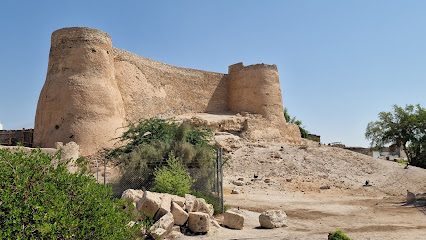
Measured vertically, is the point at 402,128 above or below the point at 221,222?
above

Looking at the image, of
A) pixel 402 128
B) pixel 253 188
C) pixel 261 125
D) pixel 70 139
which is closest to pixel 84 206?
pixel 253 188

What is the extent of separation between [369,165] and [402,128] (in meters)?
9.73

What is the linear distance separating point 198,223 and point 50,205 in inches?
153

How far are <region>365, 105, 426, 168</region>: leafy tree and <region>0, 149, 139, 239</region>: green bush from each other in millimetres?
27311

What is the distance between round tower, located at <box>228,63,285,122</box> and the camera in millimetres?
27309

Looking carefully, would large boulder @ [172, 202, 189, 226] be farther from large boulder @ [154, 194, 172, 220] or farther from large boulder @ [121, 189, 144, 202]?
large boulder @ [121, 189, 144, 202]

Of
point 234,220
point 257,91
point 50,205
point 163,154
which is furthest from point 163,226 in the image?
point 257,91

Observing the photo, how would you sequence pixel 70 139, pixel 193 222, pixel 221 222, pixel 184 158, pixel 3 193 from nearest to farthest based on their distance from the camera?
pixel 3 193 < pixel 193 222 < pixel 221 222 < pixel 184 158 < pixel 70 139

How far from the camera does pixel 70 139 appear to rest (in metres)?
17.4

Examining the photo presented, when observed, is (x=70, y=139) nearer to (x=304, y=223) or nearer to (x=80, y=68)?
(x=80, y=68)

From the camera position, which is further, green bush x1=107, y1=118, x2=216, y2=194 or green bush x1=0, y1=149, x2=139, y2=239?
green bush x1=107, y1=118, x2=216, y2=194

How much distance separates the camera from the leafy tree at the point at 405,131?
26.6m

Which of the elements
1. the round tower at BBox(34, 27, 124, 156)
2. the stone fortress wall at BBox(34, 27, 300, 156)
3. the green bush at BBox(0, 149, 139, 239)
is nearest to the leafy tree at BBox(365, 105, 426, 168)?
the stone fortress wall at BBox(34, 27, 300, 156)

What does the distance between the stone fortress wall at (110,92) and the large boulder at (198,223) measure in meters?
9.97
